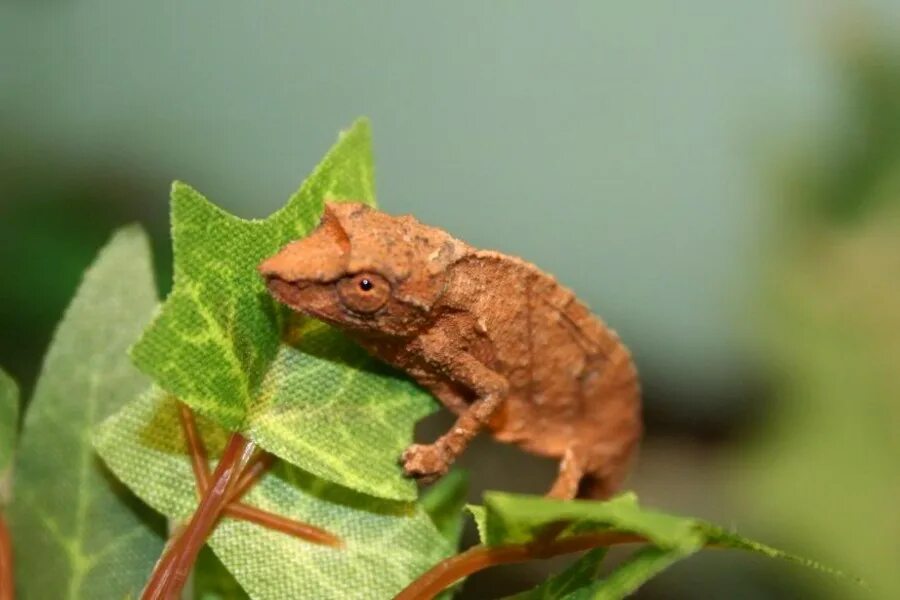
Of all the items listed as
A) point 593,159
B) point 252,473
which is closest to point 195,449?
point 252,473

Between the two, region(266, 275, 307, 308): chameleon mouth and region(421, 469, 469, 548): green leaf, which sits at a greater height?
region(266, 275, 307, 308): chameleon mouth

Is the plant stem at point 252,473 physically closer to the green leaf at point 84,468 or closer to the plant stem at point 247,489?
the plant stem at point 247,489

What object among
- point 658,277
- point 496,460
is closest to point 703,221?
point 658,277

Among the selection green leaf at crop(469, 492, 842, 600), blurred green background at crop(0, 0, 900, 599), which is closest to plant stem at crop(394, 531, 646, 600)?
green leaf at crop(469, 492, 842, 600)

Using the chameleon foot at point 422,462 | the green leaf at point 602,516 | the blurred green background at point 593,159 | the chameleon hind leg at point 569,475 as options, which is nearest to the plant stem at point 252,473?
the chameleon foot at point 422,462

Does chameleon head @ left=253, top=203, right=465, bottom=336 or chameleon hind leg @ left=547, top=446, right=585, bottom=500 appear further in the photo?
chameleon hind leg @ left=547, top=446, right=585, bottom=500

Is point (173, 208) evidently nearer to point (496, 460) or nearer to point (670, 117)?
point (496, 460)

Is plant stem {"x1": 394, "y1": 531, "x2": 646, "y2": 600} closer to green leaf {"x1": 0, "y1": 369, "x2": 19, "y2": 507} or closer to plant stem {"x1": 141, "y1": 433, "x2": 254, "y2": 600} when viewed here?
plant stem {"x1": 141, "y1": 433, "x2": 254, "y2": 600}
